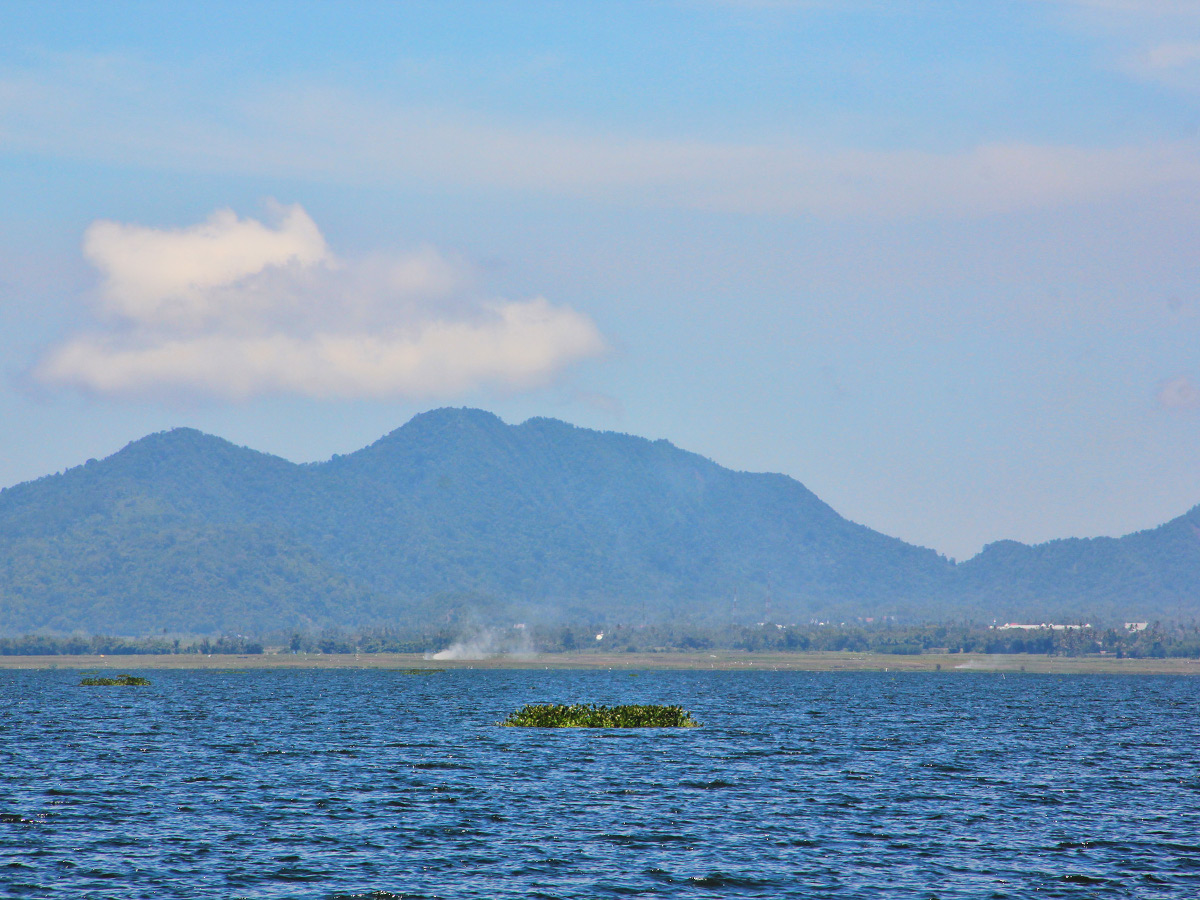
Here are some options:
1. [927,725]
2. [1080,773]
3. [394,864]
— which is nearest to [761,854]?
[394,864]

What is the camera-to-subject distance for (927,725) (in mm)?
147750

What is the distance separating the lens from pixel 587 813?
7375cm

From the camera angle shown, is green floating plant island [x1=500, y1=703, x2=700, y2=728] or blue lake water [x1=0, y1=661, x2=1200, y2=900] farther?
green floating plant island [x1=500, y1=703, x2=700, y2=728]

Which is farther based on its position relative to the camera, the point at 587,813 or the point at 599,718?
the point at 599,718

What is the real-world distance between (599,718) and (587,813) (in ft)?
200

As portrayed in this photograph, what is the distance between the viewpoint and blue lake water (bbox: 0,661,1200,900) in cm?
5631

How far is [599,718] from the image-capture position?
134 metres

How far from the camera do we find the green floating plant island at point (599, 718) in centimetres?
13312

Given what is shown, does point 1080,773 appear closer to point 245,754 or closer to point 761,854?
point 761,854

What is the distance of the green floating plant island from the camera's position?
13312 cm

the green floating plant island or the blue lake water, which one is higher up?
the green floating plant island

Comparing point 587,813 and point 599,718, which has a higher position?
point 599,718

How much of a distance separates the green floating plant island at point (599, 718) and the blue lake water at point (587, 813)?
12.6 feet

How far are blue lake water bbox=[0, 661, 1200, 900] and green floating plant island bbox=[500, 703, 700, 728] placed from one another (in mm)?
3843
